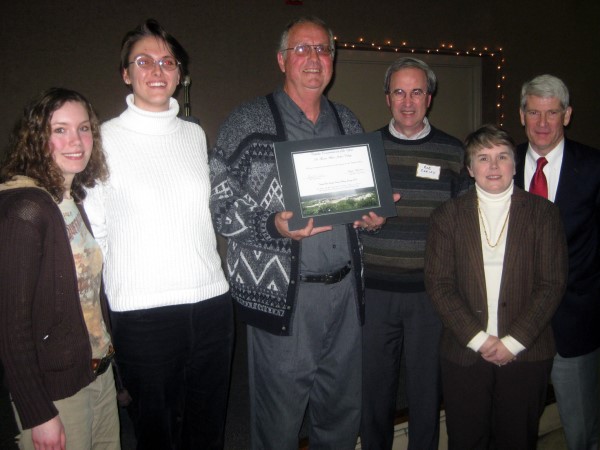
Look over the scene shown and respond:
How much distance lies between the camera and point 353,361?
6.37ft

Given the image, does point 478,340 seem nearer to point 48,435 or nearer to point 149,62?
point 48,435

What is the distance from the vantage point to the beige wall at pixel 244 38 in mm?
3512

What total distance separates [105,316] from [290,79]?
1.15 metres

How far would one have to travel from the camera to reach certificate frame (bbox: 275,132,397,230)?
1672mm

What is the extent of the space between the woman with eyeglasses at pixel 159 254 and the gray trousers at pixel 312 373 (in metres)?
0.20

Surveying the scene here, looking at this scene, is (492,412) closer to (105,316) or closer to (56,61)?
(105,316)

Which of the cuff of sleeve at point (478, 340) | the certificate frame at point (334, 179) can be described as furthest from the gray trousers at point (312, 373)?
the cuff of sleeve at point (478, 340)

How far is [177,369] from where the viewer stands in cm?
163

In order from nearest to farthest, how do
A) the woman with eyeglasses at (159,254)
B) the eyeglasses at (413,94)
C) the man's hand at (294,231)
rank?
the woman with eyeglasses at (159,254) < the man's hand at (294,231) < the eyeglasses at (413,94)

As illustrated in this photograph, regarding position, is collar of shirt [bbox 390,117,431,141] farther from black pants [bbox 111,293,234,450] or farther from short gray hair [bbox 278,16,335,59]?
black pants [bbox 111,293,234,450]

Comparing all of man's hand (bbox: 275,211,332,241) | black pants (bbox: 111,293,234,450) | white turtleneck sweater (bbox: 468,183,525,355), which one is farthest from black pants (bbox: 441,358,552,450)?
black pants (bbox: 111,293,234,450)

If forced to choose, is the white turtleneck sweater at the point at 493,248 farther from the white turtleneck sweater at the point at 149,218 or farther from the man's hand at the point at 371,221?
the white turtleneck sweater at the point at 149,218

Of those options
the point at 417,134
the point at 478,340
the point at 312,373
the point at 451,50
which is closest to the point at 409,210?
the point at 417,134

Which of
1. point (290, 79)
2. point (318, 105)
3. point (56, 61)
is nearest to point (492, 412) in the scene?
point (318, 105)
